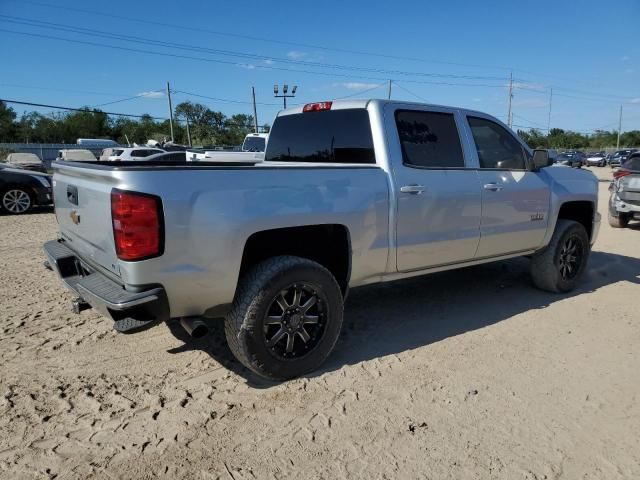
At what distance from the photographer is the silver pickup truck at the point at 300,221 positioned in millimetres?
2805

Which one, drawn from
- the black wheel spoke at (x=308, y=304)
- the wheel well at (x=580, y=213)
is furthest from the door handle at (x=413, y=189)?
the wheel well at (x=580, y=213)

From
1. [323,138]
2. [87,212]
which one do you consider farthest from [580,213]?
[87,212]

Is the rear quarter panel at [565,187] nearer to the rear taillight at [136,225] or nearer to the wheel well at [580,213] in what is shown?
the wheel well at [580,213]

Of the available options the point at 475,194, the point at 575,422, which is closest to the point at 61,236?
the point at 475,194

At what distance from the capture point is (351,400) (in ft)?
10.4

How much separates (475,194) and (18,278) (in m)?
5.25

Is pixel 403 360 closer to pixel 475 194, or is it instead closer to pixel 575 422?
pixel 575 422

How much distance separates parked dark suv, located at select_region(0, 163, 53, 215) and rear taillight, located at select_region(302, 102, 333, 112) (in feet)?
31.9

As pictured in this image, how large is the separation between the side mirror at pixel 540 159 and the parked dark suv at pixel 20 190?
1128 cm

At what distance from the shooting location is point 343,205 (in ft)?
11.4

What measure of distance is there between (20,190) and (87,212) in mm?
10188

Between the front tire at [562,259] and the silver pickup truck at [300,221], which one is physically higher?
the silver pickup truck at [300,221]

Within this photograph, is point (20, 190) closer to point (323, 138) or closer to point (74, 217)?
point (74, 217)

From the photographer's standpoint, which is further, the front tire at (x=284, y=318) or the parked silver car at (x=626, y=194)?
the parked silver car at (x=626, y=194)
